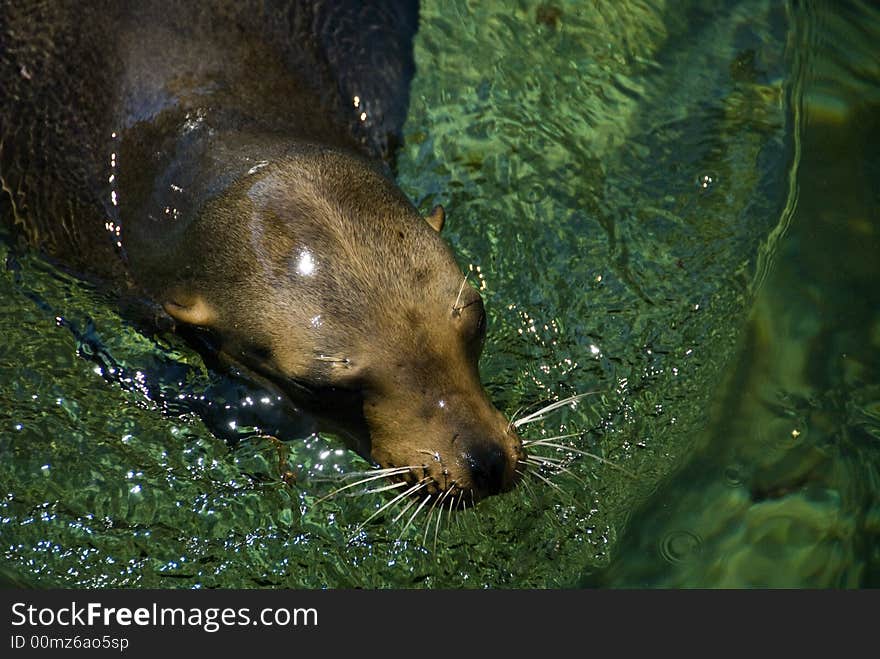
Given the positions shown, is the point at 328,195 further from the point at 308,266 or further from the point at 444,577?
the point at 444,577

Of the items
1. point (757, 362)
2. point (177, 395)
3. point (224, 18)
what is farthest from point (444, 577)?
point (224, 18)

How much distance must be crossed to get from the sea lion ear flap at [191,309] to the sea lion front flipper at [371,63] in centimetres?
127

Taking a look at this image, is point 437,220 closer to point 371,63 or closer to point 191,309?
point 191,309

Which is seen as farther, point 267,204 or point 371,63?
point 371,63

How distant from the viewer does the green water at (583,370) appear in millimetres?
4762

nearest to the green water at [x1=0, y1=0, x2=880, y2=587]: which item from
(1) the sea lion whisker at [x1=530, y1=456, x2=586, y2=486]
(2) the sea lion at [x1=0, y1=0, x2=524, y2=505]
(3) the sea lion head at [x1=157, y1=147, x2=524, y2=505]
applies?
(1) the sea lion whisker at [x1=530, y1=456, x2=586, y2=486]

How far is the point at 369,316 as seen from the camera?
3.96 m

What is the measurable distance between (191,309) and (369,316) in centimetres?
78

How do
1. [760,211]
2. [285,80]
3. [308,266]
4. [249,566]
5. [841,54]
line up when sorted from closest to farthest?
[308,266]
[249,566]
[285,80]
[760,211]
[841,54]

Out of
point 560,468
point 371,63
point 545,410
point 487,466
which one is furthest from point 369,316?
point 371,63

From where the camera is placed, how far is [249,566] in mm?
4723

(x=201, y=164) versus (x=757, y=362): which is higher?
(x=201, y=164)

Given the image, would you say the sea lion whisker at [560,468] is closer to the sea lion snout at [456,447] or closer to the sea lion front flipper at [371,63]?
the sea lion snout at [456,447]

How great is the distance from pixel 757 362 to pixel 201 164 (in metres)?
2.50
